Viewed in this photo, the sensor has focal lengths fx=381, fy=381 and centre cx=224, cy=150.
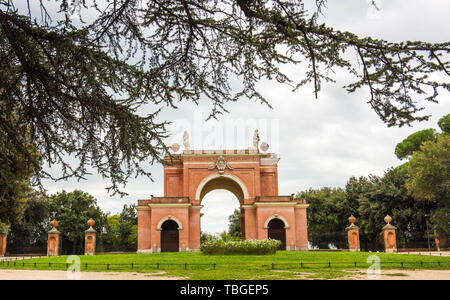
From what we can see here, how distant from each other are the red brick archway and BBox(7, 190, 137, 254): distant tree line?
921 cm

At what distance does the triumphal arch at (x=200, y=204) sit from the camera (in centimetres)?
3019

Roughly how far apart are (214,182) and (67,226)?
17845 mm

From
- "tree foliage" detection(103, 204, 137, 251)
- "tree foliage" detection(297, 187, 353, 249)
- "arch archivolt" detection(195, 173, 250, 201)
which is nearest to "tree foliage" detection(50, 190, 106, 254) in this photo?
"tree foliage" detection(103, 204, 137, 251)

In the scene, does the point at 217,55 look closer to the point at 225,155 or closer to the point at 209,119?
the point at 209,119

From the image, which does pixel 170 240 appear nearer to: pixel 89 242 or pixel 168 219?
pixel 168 219

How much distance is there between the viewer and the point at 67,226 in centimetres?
4075

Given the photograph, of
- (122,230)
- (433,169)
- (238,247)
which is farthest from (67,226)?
(433,169)

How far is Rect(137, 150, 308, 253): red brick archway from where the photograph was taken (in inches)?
1188

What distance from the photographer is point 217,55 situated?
572 centimetres

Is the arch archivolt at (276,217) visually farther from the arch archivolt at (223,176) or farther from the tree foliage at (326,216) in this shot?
the tree foliage at (326,216)

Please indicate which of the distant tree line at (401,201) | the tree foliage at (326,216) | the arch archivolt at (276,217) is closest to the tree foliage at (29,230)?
the arch archivolt at (276,217)
